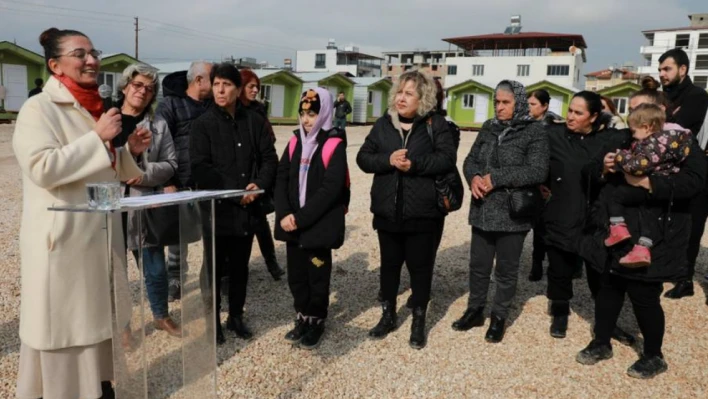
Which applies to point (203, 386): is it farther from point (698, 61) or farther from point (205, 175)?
point (698, 61)

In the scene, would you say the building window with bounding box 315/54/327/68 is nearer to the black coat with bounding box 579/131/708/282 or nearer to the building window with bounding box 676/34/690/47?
the building window with bounding box 676/34/690/47

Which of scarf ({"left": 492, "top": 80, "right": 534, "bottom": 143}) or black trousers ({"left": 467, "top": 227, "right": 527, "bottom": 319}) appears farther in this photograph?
black trousers ({"left": 467, "top": 227, "right": 527, "bottom": 319})

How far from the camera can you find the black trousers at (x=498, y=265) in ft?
12.8

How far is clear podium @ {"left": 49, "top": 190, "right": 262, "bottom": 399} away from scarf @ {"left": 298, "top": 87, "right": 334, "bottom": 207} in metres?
1.22

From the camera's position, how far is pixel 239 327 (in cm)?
386

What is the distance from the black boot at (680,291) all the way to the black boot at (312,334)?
129 inches

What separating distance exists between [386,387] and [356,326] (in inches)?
37.3

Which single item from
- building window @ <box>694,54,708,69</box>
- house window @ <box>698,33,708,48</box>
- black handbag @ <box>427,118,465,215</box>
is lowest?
black handbag @ <box>427,118,465,215</box>

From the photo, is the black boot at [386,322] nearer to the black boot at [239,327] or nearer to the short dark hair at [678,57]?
the black boot at [239,327]

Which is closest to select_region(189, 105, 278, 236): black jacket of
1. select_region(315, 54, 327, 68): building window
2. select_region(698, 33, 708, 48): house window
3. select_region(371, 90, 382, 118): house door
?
select_region(371, 90, 382, 118): house door

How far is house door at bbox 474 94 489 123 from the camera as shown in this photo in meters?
35.4

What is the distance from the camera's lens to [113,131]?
2.27 m

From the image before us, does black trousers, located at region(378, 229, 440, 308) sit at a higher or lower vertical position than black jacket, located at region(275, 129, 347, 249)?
lower

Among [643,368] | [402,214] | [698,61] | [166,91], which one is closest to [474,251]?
[402,214]
